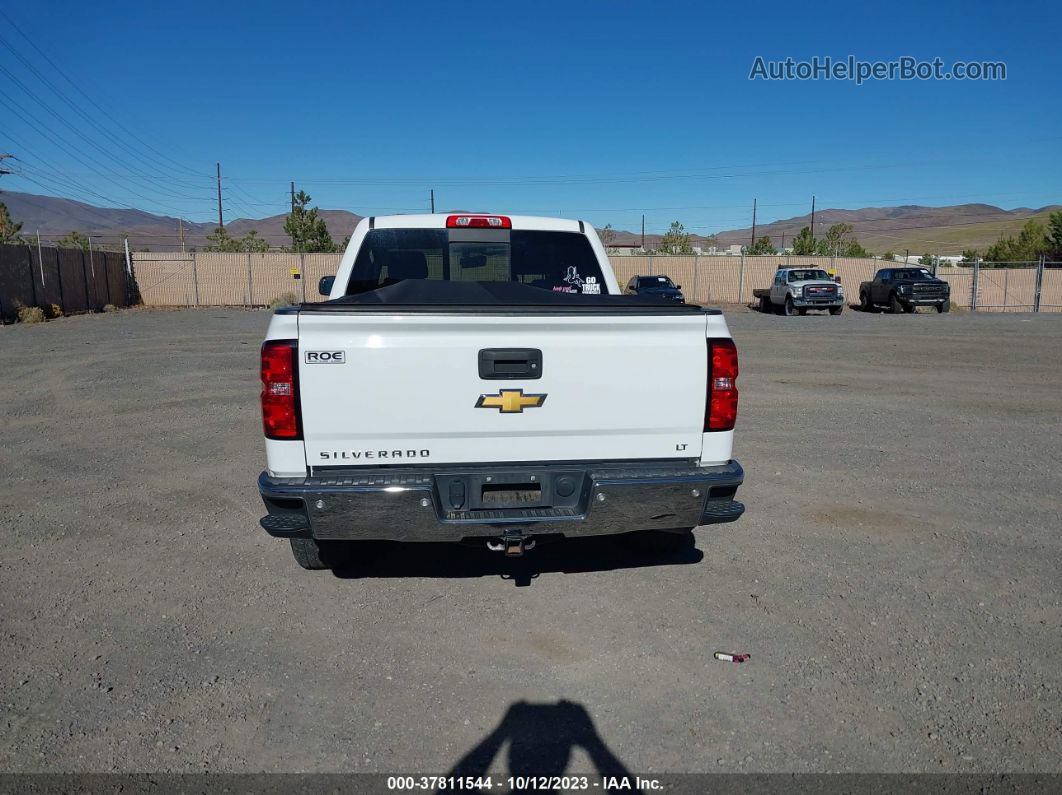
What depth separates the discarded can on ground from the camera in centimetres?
373

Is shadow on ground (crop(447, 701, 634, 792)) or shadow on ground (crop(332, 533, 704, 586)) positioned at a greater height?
shadow on ground (crop(332, 533, 704, 586))

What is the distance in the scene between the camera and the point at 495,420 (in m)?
3.76

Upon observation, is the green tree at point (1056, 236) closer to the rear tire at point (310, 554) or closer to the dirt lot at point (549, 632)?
the dirt lot at point (549, 632)

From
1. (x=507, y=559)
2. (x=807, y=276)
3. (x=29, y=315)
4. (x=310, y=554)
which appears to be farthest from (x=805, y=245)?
(x=310, y=554)

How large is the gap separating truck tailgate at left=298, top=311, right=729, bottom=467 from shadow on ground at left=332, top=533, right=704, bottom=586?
1.26m

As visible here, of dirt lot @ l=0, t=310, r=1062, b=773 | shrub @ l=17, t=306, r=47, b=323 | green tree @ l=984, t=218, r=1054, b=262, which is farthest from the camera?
green tree @ l=984, t=218, r=1054, b=262

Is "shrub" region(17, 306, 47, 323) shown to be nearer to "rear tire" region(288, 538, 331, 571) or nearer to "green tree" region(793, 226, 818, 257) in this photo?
"rear tire" region(288, 538, 331, 571)

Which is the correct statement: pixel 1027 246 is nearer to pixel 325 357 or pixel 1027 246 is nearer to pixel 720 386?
pixel 720 386

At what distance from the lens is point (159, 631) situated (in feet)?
13.2

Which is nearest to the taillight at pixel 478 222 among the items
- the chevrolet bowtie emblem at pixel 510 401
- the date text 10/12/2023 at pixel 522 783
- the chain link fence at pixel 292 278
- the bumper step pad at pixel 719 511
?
the chevrolet bowtie emblem at pixel 510 401

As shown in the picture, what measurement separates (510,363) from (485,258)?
2.67m

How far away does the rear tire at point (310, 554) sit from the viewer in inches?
178

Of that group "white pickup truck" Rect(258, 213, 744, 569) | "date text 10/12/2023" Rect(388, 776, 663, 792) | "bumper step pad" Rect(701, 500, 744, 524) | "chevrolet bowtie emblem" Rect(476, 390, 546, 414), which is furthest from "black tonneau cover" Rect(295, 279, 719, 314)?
"date text 10/12/2023" Rect(388, 776, 663, 792)

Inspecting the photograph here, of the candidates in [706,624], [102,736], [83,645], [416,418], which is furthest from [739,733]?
[83,645]
